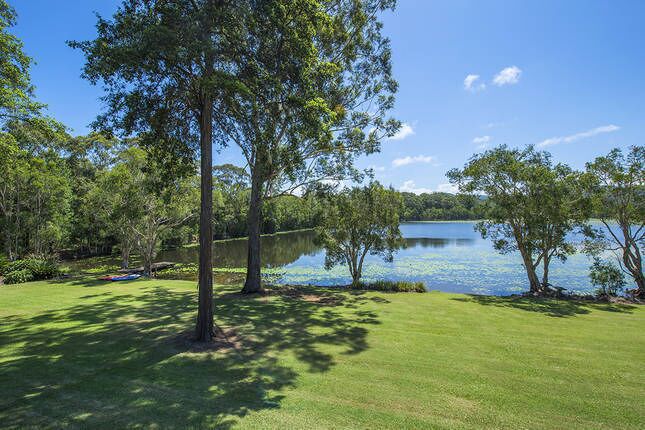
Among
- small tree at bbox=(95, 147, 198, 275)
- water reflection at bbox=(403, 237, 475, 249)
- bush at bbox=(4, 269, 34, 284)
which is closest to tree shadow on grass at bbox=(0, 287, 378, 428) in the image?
bush at bbox=(4, 269, 34, 284)

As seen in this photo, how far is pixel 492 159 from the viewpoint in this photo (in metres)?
18.1

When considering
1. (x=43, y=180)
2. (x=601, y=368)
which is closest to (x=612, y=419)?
(x=601, y=368)

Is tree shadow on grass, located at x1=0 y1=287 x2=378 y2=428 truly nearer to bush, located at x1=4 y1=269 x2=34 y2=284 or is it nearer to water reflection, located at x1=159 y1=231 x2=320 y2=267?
bush, located at x1=4 y1=269 x2=34 y2=284

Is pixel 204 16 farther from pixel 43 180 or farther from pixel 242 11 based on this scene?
pixel 43 180

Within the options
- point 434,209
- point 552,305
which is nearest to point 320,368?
point 552,305

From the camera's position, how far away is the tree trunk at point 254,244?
50.5 feet

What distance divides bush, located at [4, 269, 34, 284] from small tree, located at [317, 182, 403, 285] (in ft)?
53.3

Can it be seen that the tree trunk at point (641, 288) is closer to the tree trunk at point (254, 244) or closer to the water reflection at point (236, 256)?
the tree trunk at point (254, 244)

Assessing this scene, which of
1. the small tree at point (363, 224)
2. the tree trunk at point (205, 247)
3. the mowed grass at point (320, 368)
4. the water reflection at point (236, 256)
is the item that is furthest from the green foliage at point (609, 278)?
the water reflection at point (236, 256)

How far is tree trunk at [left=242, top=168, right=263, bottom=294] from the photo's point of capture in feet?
50.5

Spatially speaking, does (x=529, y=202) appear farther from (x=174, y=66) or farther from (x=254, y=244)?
(x=174, y=66)

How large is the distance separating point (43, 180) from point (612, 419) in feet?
118

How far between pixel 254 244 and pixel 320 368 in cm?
953

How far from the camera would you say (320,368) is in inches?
274
